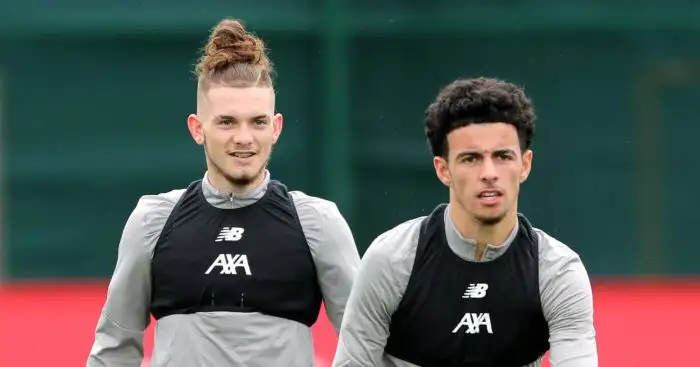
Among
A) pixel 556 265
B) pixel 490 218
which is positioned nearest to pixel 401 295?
pixel 490 218

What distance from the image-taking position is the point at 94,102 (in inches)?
632

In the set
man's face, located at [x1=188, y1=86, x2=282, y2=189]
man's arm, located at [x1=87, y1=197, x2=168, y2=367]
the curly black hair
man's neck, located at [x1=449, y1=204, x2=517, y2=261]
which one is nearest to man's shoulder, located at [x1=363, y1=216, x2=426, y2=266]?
man's neck, located at [x1=449, y1=204, x2=517, y2=261]

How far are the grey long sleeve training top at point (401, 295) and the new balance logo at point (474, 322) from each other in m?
0.17

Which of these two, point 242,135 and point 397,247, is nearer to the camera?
point 397,247

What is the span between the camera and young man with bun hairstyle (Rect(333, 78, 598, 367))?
514 centimetres

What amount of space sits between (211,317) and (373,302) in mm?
818

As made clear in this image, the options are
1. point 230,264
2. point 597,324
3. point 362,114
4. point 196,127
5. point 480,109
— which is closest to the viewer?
point 480,109

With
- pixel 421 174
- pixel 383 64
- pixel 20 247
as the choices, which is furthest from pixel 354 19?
pixel 20 247

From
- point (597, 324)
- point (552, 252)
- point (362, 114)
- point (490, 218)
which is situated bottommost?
point (597, 324)

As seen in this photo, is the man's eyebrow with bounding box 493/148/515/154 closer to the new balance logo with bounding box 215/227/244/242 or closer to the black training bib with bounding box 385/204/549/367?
the black training bib with bounding box 385/204/549/367

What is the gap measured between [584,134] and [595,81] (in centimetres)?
52

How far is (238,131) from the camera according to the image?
582 centimetres

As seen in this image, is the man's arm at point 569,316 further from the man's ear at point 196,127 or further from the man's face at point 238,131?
the man's ear at point 196,127

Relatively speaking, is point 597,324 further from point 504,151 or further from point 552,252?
point 504,151
